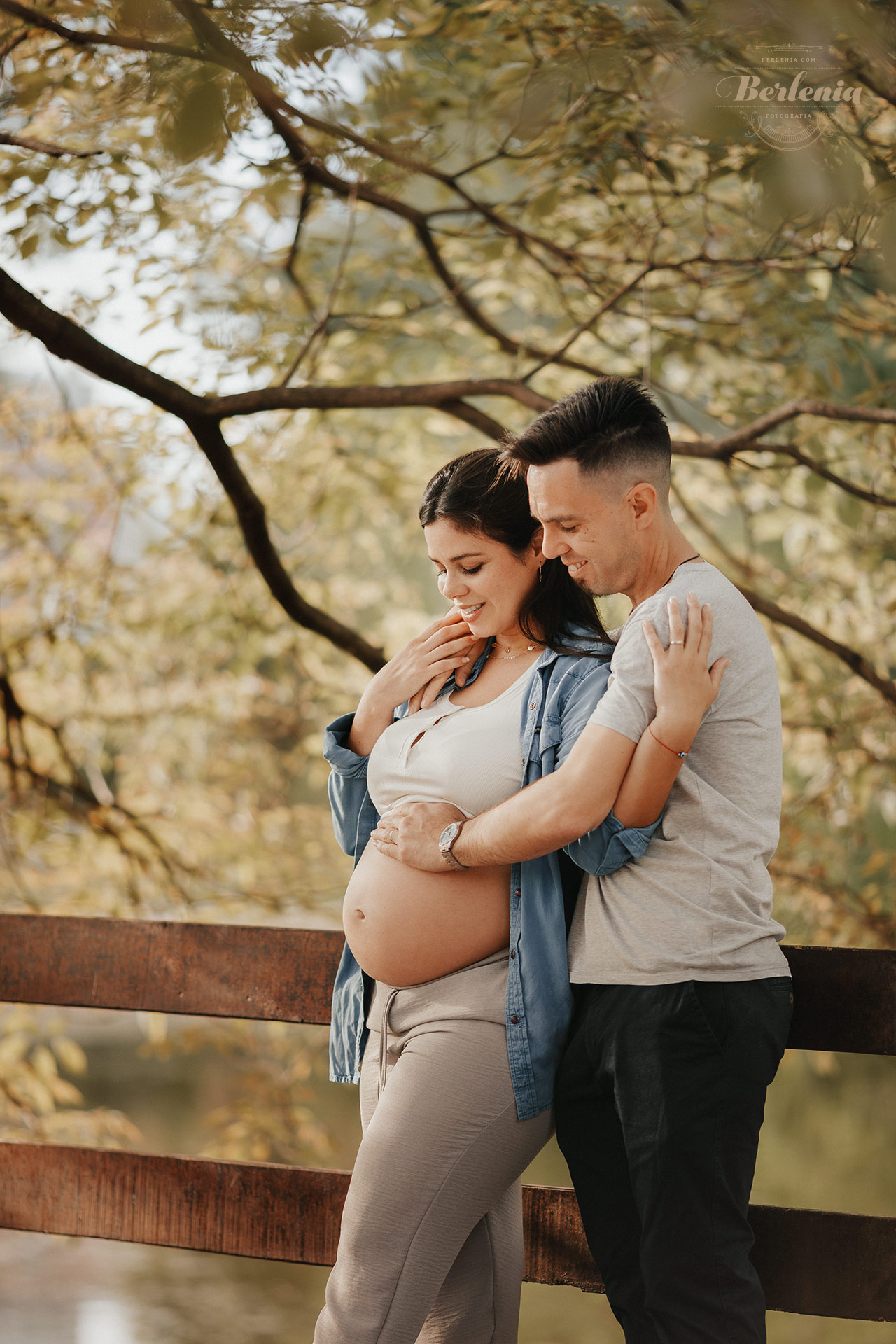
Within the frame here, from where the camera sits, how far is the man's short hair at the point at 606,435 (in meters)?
1.35

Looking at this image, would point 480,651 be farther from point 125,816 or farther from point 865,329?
point 865,329

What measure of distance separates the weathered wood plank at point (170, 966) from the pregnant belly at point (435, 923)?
403 mm

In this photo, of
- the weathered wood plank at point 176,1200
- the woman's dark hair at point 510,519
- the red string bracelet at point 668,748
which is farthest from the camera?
the weathered wood plank at point 176,1200

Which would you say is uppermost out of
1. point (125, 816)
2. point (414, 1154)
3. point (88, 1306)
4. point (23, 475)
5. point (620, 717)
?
point (23, 475)

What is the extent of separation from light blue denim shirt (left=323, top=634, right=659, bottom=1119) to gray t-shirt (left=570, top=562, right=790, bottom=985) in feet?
0.16

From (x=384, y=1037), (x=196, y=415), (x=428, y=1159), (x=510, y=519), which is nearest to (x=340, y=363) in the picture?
(x=196, y=415)

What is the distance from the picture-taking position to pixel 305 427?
3.94 m

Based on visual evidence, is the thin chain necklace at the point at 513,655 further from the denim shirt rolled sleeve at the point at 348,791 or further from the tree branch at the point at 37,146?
the tree branch at the point at 37,146

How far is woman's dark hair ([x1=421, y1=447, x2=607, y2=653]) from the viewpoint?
1.52 m

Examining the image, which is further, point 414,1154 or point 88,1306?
point 88,1306

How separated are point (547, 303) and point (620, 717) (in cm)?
293

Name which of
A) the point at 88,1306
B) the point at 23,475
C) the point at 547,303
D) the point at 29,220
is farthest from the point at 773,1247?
the point at 23,475

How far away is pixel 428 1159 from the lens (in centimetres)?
131

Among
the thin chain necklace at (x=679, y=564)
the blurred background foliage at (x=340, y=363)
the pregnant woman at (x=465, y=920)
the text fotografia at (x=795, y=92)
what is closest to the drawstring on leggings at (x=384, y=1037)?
the pregnant woman at (x=465, y=920)
